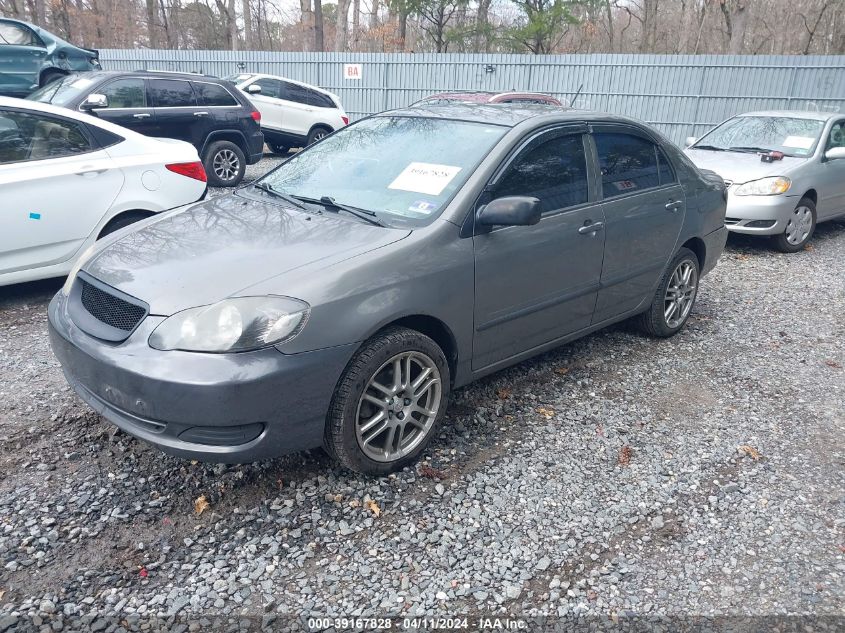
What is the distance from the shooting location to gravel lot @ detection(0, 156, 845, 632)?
2.52 m

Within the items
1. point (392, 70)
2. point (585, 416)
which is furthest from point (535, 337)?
point (392, 70)

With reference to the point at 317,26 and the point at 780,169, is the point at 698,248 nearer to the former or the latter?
the point at 780,169

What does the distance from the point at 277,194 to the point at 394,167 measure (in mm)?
732

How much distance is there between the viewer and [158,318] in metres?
2.73

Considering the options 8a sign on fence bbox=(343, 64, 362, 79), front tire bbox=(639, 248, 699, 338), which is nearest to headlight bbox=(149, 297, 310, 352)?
front tire bbox=(639, 248, 699, 338)

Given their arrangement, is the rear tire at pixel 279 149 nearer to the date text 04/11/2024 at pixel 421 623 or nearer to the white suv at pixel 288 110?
the white suv at pixel 288 110

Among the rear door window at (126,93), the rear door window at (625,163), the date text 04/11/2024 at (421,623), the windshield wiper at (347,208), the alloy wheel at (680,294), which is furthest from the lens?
the rear door window at (126,93)

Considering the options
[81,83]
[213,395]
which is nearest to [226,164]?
[81,83]

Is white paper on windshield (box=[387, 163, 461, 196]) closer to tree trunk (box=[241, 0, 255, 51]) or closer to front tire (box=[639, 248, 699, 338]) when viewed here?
front tire (box=[639, 248, 699, 338])

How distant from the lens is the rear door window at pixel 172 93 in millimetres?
9523

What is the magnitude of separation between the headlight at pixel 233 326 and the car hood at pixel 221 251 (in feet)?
0.18

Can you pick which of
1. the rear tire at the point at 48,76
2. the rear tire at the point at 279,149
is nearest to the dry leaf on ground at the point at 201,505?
the rear tire at the point at 48,76

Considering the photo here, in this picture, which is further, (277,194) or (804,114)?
(804,114)

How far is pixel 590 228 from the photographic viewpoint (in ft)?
13.1
